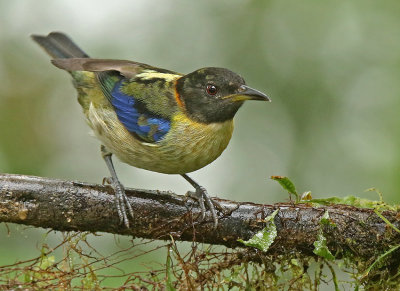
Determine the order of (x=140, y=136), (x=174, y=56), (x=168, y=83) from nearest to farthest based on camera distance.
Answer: (x=140, y=136)
(x=168, y=83)
(x=174, y=56)

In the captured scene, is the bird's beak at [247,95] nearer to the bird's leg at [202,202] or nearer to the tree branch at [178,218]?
the bird's leg at [202,202]

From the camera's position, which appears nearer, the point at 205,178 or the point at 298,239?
the point at 298,239

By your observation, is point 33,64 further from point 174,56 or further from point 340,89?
point 340,89

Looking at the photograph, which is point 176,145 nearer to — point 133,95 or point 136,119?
point 136,119

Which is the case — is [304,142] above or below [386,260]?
above

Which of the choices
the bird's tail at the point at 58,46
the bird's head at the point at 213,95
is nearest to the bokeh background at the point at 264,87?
the bird's tail at the point at 58,46

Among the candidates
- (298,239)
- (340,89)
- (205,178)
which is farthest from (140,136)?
(340,89)

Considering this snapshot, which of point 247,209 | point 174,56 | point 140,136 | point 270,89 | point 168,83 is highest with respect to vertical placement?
point 174,56

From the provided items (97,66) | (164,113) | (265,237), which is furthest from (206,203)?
(97,66)

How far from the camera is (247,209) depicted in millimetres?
4457

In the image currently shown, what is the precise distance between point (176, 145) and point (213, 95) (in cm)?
55

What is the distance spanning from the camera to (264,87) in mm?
8734

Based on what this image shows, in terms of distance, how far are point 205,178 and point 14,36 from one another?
3.43m

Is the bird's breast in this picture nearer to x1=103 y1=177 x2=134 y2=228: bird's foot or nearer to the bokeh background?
x1=103 y1=177 x2=134 y2=228: bird's foot
